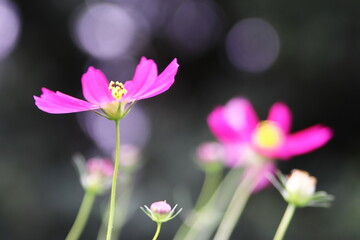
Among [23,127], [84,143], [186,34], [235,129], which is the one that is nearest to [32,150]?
[23,127]

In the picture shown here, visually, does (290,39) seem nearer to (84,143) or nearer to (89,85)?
(84,143)

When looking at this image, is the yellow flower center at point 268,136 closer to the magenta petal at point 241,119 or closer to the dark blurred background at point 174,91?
the magenta petal at point 241,119

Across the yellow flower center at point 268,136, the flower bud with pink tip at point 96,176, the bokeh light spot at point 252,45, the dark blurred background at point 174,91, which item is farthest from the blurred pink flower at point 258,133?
the bokeh light spot at point 252,45

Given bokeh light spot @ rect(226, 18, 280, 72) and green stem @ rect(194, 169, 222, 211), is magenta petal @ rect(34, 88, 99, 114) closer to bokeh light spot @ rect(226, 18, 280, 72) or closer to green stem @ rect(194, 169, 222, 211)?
green stem @ rect(194, 169, 222, 211)

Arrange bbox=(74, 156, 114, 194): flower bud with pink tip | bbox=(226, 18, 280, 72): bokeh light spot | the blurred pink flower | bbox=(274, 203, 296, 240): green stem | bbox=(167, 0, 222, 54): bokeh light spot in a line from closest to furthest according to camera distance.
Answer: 1. bbox=(274, 203, 296, 240): green stem
2. bbox=(74, 156, 114, 194): flower bud with pink tip
3. the blurred pink flower
4. bbox=(226, 18, 280, 72): bokeh light spot
5. bbox=(167, 0, 222, 54): bokeh light spot

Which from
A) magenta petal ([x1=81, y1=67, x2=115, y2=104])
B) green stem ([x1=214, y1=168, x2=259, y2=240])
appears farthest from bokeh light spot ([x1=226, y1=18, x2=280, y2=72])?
magenta petal ([x1=81, y1=67, x2=115, y2=104])
